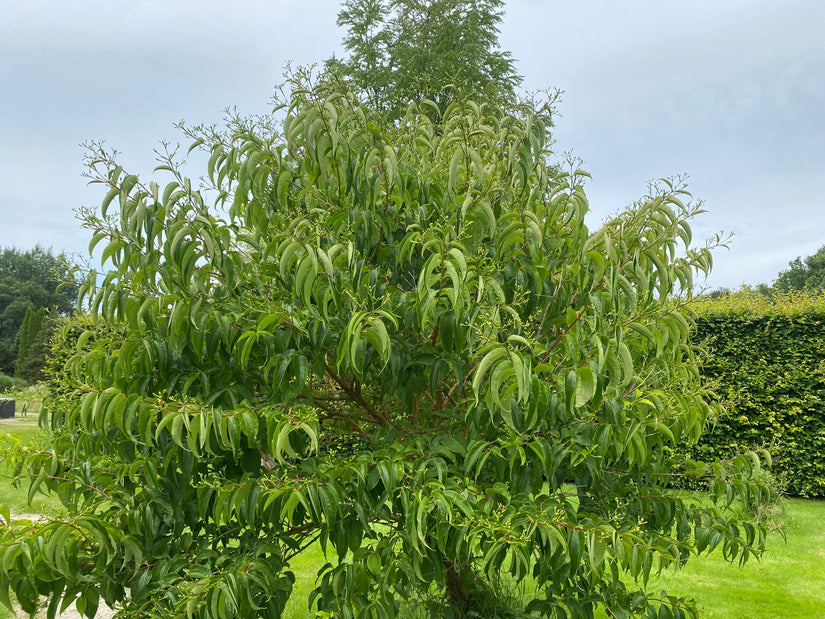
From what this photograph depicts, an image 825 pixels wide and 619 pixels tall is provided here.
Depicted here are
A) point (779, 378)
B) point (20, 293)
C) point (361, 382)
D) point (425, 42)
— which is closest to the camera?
point (361, 382)

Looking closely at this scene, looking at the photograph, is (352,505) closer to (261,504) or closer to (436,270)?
(261,504)

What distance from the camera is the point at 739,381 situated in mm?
8859

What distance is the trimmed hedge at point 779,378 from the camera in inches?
339

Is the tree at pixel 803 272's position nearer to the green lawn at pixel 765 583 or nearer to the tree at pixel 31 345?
the green lawn at pixel 765 583

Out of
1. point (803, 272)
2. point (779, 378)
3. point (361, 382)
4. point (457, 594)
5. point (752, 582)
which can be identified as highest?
point (803, 272)

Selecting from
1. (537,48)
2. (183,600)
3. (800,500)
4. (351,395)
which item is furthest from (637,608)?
(800,500)

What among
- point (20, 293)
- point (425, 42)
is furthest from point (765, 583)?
point (20, 293)

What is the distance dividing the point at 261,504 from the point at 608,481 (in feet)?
5.24

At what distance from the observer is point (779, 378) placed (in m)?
8.61

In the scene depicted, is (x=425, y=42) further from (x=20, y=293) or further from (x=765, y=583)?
(x=20, y=293)

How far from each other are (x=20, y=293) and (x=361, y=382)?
5149 centimetres

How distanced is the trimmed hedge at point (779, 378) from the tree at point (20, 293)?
125 ft

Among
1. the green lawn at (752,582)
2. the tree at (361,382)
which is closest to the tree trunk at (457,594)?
the tree at (361,382)

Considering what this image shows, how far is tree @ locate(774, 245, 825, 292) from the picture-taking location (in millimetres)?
35438
